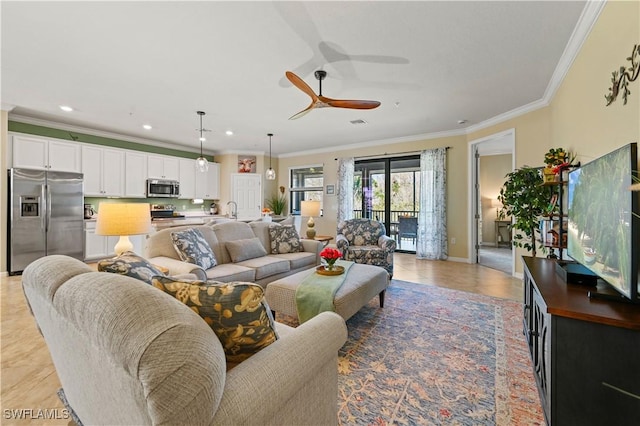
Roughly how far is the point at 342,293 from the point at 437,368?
0.86 meters

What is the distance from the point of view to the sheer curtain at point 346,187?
6.84 m

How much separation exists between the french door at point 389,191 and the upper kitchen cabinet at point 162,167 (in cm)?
441

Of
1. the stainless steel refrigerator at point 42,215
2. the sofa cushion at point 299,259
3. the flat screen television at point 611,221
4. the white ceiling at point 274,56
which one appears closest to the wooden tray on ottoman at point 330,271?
the sofa cushion at point 299,259

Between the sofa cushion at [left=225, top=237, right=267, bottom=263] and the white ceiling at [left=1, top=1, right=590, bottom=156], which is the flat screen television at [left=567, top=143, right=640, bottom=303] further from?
the sofa cushion at [left=225, top=237, right=267, bottom=263]

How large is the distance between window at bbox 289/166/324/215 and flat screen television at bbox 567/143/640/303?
596cm

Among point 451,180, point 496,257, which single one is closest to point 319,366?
point 451,180

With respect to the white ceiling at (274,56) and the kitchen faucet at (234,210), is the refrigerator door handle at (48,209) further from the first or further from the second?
the kitchen faucet at (234,210)

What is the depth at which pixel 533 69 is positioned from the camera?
3.05m

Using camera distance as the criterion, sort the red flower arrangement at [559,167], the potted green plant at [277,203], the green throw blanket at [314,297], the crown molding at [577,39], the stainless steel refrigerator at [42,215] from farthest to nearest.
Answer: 1. the potted green plant at [277,203]
2. the stainless steel refrigerator at [42,215]
3. the red flower arrangement at [559,167]
4. the green throw blanket at [314,297]
5. the crown molding at [577,39]

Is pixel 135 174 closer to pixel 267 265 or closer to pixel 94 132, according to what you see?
pixel 94 132

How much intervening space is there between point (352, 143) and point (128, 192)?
511cm

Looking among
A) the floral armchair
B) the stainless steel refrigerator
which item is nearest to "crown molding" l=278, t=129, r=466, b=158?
the floral armchair

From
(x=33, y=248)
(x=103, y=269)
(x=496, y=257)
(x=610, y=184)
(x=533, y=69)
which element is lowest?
(x=496, y=257)

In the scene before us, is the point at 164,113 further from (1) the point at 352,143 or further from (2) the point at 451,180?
(2) the point at 451,180
